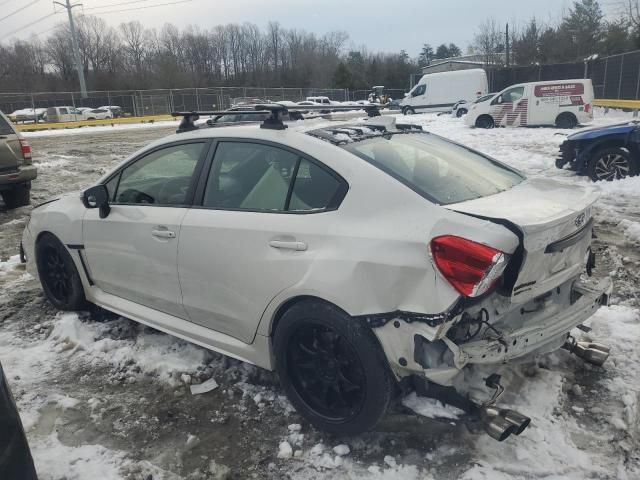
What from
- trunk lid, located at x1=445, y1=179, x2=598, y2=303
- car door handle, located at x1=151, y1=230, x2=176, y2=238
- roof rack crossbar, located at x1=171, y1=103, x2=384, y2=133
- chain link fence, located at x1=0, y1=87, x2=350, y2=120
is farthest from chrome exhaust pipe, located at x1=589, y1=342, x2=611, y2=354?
chain link fence, located at x1=0, y1=87, x2=350, y2=120

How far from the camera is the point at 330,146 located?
9.55 feet

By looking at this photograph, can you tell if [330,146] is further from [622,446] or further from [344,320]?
[622,446]

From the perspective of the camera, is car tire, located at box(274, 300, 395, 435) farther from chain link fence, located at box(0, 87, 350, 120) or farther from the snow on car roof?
chain link fence, located at box(0, 87, 350, 120)

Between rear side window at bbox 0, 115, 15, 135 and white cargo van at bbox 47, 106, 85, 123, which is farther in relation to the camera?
white cargo van at bbox 47, 106, 85, 123

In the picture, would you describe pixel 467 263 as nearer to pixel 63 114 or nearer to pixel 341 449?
pixel 341 449

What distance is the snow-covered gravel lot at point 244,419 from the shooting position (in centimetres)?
260

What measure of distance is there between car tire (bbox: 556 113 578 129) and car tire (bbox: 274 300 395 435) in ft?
65.1

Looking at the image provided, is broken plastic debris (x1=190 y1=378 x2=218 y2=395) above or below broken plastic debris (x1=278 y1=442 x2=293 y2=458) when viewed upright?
above

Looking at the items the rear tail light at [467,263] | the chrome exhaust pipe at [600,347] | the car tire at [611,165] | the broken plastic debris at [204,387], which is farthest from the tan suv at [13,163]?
the car tire at [611,165]

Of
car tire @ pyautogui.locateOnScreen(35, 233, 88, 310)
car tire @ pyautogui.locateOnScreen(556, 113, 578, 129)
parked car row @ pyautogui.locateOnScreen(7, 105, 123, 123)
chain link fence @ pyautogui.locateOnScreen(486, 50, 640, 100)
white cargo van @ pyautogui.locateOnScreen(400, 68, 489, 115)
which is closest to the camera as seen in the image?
car tire @ pyautogui.locateOnScreen(35, 233, 88, 310)

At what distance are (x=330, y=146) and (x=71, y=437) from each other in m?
2.20

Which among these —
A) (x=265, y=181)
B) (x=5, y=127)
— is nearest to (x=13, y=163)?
(x=5, y=127)

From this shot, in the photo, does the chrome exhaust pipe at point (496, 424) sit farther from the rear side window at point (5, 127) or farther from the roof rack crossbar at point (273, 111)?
the rear side window at point (5, 127)

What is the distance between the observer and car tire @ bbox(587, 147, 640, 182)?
8.81 meters
